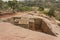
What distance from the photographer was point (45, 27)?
39.1 ft

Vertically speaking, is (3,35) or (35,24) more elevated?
(3,35)

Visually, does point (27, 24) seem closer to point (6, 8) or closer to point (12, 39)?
point (12, 39)

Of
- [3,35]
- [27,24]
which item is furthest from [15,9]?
[3,35]

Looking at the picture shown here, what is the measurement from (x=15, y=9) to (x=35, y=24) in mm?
14721

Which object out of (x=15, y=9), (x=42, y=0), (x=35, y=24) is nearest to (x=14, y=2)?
(x=15, y=9)

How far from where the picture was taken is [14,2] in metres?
24.6

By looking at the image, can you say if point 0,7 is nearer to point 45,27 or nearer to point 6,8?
point 6,8

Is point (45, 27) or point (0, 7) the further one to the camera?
point (0, 7)

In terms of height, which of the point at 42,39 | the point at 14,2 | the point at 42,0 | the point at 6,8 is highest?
the point at 42,39

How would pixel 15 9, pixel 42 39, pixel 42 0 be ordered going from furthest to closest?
pixel 42 0
pixel 15 9
pixel 42 39

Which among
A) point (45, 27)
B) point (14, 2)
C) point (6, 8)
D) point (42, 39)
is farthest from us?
point (6, 8)

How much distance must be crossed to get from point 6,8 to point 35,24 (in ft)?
59.9

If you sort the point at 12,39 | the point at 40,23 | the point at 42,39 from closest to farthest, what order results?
the point at 12,39 → the point at 42,39 → the point at 40,23

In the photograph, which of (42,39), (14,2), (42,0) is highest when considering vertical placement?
(42,39)
